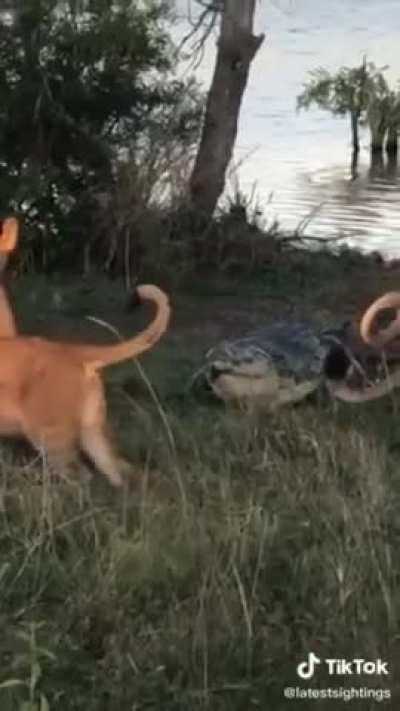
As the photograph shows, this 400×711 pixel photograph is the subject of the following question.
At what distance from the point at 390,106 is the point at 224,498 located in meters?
20.6

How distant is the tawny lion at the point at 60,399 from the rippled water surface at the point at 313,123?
9.70m

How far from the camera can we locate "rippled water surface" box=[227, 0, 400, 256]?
17.5 m

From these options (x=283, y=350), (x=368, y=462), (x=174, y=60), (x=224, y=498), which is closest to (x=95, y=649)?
(x=224, y=498)

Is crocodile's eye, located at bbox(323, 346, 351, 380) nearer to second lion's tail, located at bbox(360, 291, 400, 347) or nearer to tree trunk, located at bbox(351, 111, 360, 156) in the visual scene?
second lion's tail, located at bbox(360, 291, 400, 347)

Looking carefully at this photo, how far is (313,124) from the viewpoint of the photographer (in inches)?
1020

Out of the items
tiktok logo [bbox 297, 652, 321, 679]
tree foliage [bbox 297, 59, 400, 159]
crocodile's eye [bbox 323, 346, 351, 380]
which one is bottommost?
tiktok logo [bbox 297, 652, 321, 679]

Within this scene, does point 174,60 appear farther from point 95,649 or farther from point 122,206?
point 95,649

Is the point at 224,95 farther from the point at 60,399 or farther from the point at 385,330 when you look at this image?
the point at 60,399

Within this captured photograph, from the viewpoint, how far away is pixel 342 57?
2500 centimetres

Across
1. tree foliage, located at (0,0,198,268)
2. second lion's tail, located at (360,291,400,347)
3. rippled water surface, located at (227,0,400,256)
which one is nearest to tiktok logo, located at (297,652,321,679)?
second lion's tail, located at (360,291,400,347)

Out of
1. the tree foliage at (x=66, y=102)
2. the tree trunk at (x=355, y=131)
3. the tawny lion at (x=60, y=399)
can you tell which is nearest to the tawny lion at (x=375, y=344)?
the tawny lion at (x=60, y=399)

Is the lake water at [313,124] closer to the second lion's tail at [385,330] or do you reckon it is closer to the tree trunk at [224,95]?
the tree trunk at [224,95]

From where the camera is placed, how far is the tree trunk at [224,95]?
39.5 feet

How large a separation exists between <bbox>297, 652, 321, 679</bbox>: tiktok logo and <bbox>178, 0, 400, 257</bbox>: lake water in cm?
1104
